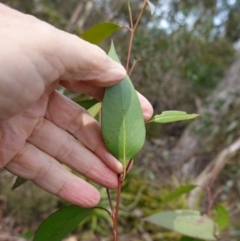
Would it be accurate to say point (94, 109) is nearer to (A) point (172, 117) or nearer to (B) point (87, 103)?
(B) point (87, 103)

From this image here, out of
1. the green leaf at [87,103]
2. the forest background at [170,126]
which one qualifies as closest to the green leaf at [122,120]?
the green leaf at [87,103]

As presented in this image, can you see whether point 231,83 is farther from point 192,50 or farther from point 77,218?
point 77,218

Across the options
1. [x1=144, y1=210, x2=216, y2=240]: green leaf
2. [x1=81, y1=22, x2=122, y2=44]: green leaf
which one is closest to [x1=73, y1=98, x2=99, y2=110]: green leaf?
[x1=81, y1=22, x2=122, y2=44]: green leaf

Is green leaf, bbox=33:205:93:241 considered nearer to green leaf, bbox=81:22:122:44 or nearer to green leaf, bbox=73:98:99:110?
green leaf, bbox=73:98:99:110

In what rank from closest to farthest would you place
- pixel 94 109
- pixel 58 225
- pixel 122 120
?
pixel 122 120 → pixel 58 225 → pixel 94 109

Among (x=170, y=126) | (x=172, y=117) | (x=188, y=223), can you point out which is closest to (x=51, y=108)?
(x=172, y=117)

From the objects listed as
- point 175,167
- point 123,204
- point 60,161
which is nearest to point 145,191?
point 123,204

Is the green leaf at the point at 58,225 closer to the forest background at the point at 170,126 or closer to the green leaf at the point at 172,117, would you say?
the green leaf at the point at 172,117
